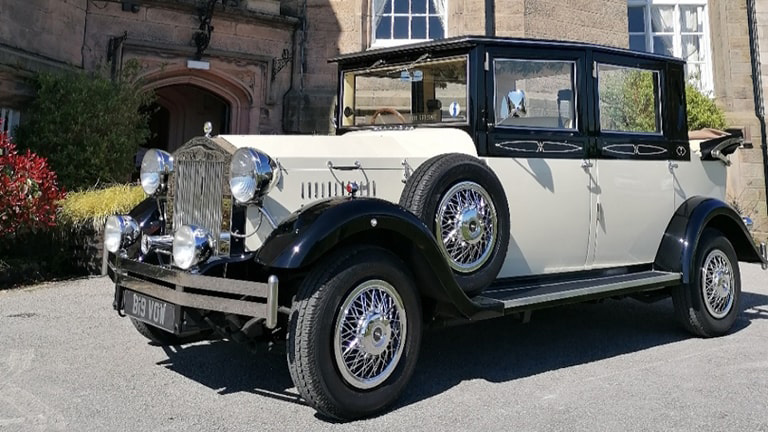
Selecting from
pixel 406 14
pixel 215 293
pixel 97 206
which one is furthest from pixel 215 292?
pixel 406 14

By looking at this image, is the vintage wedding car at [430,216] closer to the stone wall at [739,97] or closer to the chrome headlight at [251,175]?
the chrome headlight at [251,175]

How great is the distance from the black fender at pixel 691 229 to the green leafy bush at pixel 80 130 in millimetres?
6790

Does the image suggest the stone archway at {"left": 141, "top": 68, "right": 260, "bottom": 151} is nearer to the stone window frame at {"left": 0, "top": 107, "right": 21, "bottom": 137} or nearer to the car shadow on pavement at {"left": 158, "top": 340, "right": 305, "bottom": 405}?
the stone window frame at {"left": 0, "top": 107, "right": 21, "bottom": 137}

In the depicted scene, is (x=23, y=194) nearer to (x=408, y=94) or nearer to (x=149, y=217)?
(x=149, y=217)

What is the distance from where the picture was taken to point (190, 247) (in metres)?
2.76

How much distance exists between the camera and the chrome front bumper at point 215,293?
258cm

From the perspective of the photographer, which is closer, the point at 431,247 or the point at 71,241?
the point at 431,247

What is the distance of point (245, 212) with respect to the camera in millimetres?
3068

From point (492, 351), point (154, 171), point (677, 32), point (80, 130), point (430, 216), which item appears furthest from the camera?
point (677, 32)

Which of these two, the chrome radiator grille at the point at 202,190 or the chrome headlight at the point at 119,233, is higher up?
the chrome radiator grille at the point at 202,190

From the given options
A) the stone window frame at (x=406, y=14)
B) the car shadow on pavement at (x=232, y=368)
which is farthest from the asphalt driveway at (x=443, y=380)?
the stone window frame at (x=406, y=14)

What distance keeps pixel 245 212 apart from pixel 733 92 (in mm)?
12705

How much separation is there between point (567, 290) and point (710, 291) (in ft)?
5.57

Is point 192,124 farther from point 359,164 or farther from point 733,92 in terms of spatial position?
point 733,92
